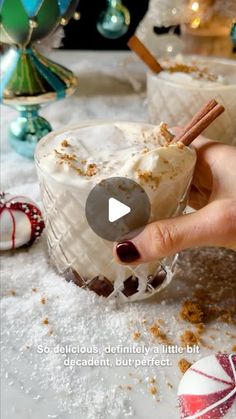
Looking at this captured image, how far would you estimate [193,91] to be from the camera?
2.59 feet

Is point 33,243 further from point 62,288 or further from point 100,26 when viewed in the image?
point 100,26

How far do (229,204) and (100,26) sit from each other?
0.70 metres

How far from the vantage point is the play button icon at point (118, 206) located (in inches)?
19.4

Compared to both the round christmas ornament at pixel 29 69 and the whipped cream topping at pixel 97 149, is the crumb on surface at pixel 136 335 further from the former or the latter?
the round christmas ornament at pixel 29 69

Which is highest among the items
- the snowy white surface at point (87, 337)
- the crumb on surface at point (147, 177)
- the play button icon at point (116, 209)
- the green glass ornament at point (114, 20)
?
the crumb on surface at point (147, 177)

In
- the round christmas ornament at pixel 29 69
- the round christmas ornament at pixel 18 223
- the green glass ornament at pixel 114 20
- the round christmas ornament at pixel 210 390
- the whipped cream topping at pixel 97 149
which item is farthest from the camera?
the green glass ornament at pixel 114 20

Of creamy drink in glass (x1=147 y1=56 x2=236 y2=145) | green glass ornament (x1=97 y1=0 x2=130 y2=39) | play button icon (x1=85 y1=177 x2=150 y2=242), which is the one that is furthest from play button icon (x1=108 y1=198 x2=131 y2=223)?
green glass ornament (x1=97 y1=0 x2=130 y2=39)

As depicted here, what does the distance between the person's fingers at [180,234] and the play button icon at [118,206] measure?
2 cm

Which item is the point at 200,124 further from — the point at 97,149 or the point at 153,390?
the point at 153,390

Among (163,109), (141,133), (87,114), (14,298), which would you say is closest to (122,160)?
(141,133)

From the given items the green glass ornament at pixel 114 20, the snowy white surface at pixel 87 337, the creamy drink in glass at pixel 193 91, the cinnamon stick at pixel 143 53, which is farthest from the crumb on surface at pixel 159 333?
the green glass ornament at pixel 114 20

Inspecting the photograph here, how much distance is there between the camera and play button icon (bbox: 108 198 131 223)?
0.49 metres

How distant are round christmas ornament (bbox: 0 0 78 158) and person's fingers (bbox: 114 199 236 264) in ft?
1.33

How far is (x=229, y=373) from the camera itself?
43cm
